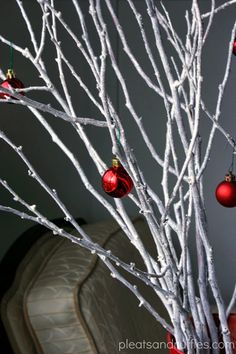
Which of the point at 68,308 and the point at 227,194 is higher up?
the point at 227,194

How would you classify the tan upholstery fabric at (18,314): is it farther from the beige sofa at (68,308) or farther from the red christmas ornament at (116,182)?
the red christmas ornament at (116,182)

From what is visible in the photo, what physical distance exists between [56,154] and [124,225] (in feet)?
4.97

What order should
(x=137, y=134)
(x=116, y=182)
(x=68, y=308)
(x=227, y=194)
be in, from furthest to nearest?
1. (x=137, y=134)
2. (x=68, y=308)
3. (x=227, y=194)
4. (x=116, y=182)

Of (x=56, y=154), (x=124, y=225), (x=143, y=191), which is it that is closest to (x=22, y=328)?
(x=124, y=225)

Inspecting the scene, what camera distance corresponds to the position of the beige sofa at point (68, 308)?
4.41 feet

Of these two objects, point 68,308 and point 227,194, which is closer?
point 227,194

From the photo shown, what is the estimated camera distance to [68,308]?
1.34 meters

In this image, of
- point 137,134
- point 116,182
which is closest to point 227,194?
point 116,182

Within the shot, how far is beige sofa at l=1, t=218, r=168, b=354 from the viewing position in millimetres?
1344

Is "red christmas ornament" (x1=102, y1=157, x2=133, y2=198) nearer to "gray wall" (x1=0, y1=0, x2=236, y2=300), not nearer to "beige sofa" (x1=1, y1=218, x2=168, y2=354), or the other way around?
"beige sofa" (x1=1, y1=218, x2=168, y2=354)

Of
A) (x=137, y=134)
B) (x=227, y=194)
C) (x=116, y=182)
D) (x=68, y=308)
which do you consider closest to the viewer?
(x=116, y=182)

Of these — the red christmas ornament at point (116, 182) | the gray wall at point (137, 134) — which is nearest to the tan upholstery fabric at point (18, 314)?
the gray wall at point (137, 134)

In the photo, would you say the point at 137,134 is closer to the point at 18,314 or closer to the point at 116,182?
the point at 18,314

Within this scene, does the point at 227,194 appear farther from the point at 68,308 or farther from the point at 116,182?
the point at 68,308
